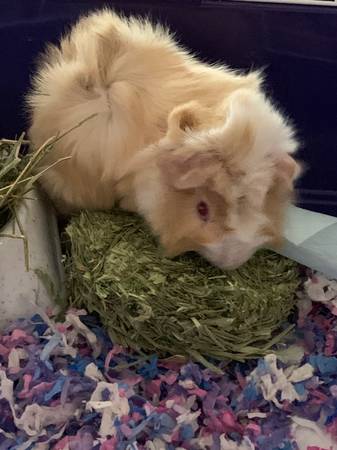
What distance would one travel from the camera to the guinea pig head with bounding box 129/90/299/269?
4.09 feet

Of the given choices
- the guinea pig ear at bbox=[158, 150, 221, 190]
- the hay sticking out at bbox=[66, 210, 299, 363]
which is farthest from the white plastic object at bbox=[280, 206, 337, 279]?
the guinea pig ear at bbox=[158, 150, 221, 190]

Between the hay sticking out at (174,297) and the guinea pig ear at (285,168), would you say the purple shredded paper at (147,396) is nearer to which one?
the hay sticking out at (174,297)

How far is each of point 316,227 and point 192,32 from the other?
0.61 metres

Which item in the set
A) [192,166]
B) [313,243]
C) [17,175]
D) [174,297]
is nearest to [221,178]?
[192,166]

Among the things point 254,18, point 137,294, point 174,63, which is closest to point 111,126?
point 174,63

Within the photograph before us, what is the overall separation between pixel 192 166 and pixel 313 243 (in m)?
0.44

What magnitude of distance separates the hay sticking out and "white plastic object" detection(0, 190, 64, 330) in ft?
0.22

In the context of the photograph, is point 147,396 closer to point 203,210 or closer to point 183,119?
point 203,210

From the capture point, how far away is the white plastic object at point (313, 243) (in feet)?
4.92

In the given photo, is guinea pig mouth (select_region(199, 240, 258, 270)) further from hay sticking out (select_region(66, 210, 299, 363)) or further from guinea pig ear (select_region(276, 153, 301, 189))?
guinea pig ear (select_region(276, 153, 301, 189))

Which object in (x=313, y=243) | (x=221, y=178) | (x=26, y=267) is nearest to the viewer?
(x=221, y=178)

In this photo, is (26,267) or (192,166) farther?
(26,267)

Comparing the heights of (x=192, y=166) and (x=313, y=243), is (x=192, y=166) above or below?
above

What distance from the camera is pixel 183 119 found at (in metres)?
1.29
